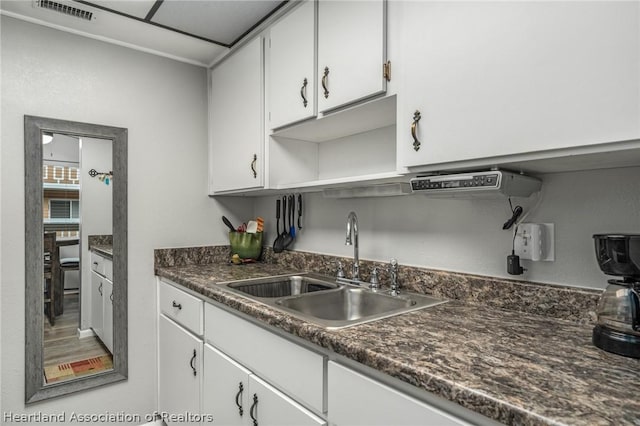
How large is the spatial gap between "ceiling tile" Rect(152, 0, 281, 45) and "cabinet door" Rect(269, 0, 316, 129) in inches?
5.1

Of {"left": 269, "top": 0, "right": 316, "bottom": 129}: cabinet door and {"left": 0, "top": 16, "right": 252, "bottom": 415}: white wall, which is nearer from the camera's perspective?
{"left": 269, "top": 0, "right": 316, "bottom": 129}: cabinet door

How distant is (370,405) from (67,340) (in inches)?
72.4

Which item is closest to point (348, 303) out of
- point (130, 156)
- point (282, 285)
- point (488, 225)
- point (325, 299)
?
point (325, 299)

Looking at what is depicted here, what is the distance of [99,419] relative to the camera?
2.06m

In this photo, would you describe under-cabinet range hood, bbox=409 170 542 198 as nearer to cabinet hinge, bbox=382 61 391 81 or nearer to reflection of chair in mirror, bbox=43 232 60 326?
cabinet hinge, bbox=382 61 391 81

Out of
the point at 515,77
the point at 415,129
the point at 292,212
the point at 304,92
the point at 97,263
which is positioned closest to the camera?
the point at 515,77

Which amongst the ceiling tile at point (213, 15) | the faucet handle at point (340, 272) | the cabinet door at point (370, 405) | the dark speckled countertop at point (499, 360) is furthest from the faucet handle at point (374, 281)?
the ceiling tile at point (213, 15)

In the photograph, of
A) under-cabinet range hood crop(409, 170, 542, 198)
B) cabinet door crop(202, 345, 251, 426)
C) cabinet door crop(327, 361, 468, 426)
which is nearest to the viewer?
cabinet door crop(327, 361, 468, 426)

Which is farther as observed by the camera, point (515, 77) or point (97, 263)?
point (97, 263)

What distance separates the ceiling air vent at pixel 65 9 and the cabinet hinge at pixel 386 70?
1.54 metres

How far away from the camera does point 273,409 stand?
1.23 m

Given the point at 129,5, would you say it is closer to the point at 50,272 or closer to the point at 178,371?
the point at 50,272

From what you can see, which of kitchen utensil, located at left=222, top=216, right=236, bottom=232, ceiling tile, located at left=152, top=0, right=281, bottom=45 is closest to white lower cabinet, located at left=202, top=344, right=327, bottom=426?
kitchen utensil, located at left=222, top=216, right=236, bottom=232

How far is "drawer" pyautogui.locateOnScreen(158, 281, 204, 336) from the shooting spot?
1767 millimetres
